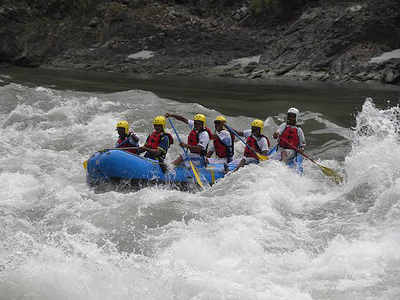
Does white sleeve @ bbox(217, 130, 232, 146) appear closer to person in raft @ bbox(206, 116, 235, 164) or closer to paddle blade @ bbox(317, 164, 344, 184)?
person in raft @ bbox(206, 116, 235, 164)

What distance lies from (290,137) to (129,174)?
11.6 ft

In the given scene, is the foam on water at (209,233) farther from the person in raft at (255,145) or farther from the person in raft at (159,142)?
the person in raft at (159,142)

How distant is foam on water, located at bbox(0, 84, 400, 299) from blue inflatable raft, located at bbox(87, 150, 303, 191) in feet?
0.91

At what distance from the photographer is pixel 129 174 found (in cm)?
971

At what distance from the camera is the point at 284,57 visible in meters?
34.7

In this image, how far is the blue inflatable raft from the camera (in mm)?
9719

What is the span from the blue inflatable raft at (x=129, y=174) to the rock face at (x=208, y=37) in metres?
20.7

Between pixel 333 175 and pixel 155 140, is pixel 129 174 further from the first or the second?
pixel 333 175

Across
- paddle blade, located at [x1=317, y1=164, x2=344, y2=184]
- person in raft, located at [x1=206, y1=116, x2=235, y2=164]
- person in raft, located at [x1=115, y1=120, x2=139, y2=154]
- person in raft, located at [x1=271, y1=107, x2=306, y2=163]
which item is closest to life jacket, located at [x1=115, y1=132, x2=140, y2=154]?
person in raft, located at [x1=115, y1=120, x2=139, y2=154]

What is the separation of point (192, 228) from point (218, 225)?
1.16 feet

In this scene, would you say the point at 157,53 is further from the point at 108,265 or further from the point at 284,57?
the point at 108,265

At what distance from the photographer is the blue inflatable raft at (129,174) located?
9719mm

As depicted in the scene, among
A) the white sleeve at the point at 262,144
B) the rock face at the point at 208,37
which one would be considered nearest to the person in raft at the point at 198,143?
the white sleeve at the point at 262,144

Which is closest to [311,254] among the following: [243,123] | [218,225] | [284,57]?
[218,225]
